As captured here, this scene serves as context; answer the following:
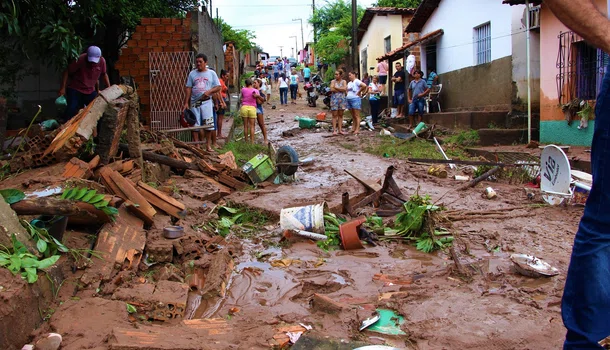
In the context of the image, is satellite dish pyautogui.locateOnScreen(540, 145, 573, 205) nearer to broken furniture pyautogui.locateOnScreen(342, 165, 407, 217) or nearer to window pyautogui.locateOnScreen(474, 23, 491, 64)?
broken furniture pyautogui.locateOnScreen(342, 165, 407, 217)

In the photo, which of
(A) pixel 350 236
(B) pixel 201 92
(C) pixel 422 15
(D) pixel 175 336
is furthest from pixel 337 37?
(D) pixel 175 336

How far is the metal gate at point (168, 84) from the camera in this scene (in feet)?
35.6

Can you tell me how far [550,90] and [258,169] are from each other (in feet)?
22.4

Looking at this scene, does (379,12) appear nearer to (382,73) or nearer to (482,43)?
(382,73)

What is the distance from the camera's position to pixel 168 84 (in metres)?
10.9

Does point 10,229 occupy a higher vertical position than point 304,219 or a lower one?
higher

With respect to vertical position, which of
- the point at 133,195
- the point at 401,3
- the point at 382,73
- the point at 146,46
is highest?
the point at 401,3

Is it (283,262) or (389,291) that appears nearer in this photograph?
(389,291)

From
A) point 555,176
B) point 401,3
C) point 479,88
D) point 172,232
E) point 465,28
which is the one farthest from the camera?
point 401,3

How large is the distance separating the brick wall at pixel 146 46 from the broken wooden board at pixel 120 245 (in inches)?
273

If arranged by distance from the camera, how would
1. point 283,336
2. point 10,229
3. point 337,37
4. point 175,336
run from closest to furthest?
point 175,336 < point 283,336 < point 10,229 < point 337,37

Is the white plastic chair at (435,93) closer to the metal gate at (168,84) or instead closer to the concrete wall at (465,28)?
the concrete wall at (465,28)

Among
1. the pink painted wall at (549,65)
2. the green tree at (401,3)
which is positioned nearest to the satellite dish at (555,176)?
the pink painted wall at (549,65)

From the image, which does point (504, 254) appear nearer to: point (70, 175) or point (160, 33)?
point (70, 175)
